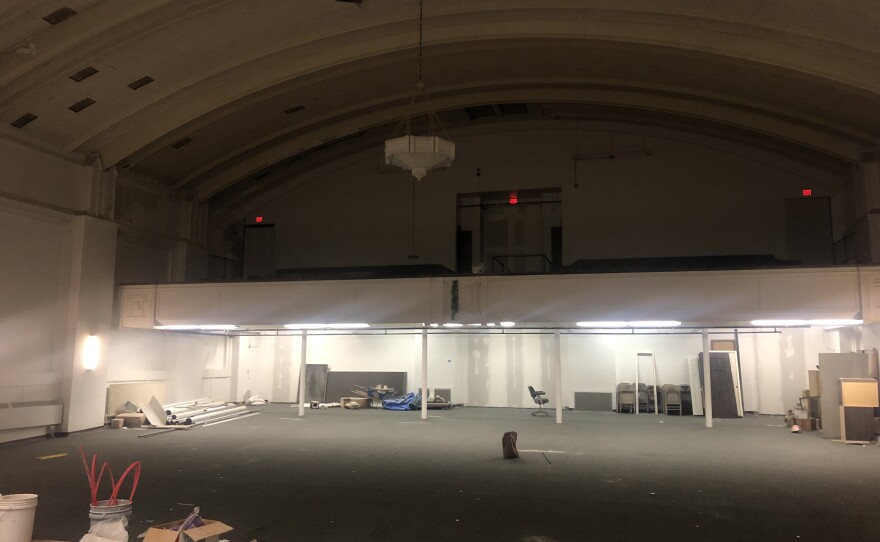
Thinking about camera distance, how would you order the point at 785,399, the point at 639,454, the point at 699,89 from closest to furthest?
the point at 639,454
the point at 699,89
the point at 785,399

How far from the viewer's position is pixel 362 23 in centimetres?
1080

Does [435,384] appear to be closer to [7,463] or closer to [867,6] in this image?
[7,463]

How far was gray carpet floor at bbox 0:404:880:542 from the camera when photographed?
5418 mm

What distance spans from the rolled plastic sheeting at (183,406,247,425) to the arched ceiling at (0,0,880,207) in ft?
19.4

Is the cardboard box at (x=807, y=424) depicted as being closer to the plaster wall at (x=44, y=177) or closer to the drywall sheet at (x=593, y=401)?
the drywall sheet at (x=593, y=401)

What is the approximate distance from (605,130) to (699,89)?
3.88m

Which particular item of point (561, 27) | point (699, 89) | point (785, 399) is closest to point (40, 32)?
point (561, 27)

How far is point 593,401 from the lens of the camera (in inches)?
625

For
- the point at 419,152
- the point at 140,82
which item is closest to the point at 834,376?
the point at 419,152

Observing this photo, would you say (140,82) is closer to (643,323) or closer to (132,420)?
(132,420)

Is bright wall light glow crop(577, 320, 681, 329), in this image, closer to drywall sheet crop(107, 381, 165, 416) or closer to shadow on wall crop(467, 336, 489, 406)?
shadow on wall crop(467, 336, 489, 406)

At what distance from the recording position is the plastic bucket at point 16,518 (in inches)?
152

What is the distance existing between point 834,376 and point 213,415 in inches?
525

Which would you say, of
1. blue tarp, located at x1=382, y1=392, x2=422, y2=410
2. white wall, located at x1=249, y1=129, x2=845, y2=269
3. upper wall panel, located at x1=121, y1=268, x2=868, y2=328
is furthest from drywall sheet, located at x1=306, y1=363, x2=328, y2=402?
upper wall panel, located at x1=121, y1=268, x2=868, y2=328
